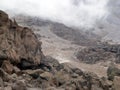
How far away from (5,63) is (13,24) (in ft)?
36.1

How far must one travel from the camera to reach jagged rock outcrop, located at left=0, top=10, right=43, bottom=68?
1806 inches

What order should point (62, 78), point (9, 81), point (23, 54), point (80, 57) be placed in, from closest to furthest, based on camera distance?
1. point (9, 81)
2. point (62, 78)
3. point (23, 54)
4. point (80, 57)

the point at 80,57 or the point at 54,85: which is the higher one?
the point at 54,85

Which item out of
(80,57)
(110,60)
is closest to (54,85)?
(110,60)

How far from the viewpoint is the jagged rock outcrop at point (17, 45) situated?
1806 inches

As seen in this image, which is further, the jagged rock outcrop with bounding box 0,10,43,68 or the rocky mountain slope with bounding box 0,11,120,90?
the jagged rock outcrop with bounding box 0,10,43,68

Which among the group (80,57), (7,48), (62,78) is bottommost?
→ (80,57)

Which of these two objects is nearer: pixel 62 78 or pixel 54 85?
pixel 54 85

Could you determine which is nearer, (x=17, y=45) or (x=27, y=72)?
(x=27, y=72)

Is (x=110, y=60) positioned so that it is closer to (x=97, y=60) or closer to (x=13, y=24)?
(x=97, y=60)

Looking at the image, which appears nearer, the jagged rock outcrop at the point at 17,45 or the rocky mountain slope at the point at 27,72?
the rocky mountain slope at the point at 27,72

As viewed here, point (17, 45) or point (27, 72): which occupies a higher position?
point (17, 45)

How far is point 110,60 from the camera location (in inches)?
6201

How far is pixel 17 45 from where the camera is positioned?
50.3 m
